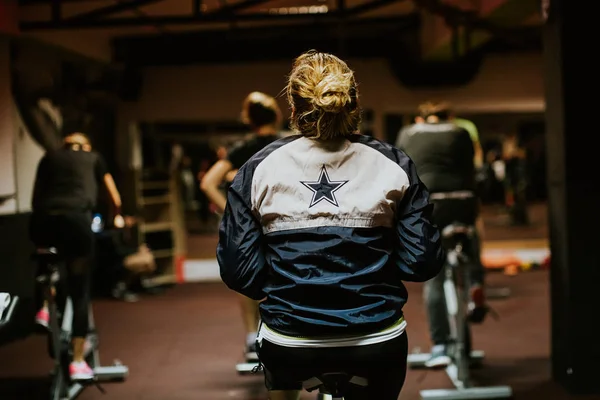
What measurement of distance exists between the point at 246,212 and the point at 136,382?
9.53ft

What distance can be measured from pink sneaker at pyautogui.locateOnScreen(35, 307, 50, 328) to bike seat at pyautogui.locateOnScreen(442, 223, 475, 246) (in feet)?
7.16

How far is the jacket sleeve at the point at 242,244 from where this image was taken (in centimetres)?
182

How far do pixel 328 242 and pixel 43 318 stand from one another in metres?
2.85

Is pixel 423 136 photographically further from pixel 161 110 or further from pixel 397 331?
pixel 161 110

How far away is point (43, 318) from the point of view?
4.11 m

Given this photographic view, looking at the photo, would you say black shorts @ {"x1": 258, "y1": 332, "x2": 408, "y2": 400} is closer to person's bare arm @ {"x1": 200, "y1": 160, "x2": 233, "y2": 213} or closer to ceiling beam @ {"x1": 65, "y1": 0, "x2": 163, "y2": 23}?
person's bare arm @ {"x1": 200, "y1": 160, "x2": 233, "y2": 213}

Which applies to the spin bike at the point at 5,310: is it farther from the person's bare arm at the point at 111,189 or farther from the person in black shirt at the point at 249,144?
the person's bare arm at the point at 111,189

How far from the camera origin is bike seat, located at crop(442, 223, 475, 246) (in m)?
4.00

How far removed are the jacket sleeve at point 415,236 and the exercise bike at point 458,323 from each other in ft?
6.95

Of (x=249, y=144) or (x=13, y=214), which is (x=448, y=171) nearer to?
(x=249, y=144)

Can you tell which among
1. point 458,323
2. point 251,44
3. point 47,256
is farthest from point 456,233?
point 251,44

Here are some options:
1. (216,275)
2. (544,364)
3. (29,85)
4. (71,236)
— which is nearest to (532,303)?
(544,364)

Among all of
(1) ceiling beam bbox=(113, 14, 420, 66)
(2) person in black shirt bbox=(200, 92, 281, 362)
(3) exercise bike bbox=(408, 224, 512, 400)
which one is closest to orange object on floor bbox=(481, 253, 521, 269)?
(1) ceiling beam bbox=(113, 14, 420, 66)

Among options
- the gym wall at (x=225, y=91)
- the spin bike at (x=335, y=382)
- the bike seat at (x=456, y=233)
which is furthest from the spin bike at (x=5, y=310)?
the gym wall at (x=225, y=91)
